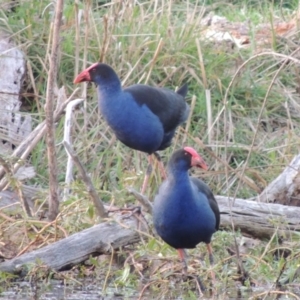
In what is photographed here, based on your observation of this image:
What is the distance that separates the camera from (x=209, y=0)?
947cm

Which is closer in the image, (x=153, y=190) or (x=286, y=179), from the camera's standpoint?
(x=286, y=179)

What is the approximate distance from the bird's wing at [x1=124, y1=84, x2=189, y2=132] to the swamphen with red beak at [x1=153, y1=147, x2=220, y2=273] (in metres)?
1.20

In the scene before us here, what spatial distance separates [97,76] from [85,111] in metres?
1.25

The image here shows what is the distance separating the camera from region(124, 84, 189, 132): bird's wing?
6230 mm

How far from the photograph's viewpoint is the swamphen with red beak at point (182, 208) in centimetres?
500

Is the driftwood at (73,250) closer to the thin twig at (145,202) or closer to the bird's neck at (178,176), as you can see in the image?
the thin twig at (145,202)

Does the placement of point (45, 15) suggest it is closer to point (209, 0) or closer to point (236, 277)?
point (209, 0)

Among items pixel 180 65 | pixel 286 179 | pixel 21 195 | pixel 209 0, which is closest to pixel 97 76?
pixel 21 195

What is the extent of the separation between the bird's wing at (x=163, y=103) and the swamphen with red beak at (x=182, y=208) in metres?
1.20

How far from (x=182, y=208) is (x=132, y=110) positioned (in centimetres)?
125

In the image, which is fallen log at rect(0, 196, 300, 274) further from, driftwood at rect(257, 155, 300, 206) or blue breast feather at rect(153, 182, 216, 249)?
driftwood at rect(257, 155, 300, 206)

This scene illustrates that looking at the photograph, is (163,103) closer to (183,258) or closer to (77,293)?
(183,258)

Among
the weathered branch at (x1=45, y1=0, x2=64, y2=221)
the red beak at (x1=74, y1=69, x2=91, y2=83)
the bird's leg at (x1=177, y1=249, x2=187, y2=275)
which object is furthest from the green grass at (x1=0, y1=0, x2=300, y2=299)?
the bird's leg at (x1=177, y1=249, x2=187, y2=275)

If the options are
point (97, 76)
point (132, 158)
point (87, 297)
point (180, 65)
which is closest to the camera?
point (87, 297)
